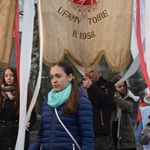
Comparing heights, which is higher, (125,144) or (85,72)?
(85,72)

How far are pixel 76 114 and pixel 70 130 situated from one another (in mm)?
155

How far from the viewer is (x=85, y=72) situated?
209 inches

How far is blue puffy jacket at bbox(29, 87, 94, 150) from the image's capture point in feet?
13.6

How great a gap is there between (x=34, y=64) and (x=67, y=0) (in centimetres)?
609

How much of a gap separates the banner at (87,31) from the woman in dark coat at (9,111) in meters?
0.79

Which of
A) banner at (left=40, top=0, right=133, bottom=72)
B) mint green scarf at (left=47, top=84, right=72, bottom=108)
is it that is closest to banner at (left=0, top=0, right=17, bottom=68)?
banner at (left=40, top=0, right=133, bottom=72)

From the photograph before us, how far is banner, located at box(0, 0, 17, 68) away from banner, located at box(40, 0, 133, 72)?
0.36m

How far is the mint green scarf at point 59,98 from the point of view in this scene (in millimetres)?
4215

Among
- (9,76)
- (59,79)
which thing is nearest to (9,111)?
(9,76)

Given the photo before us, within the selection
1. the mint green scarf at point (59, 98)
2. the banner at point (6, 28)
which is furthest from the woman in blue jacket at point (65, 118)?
the banner at point (6, 28)

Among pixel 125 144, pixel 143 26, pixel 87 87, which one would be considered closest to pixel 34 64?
pixel 125 144

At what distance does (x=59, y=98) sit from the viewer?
166 inches

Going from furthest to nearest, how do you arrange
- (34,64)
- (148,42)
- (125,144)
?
1. (34,64)
2. (125,144)
3. (148,42)

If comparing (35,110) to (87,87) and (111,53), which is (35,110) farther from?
(111,53)
